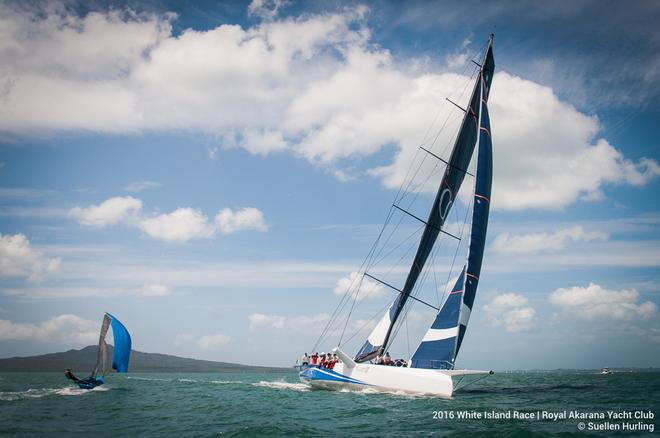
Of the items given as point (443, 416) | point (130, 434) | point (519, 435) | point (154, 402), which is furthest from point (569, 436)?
point (154, 402)

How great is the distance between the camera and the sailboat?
22281mm

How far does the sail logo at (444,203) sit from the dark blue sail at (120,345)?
20166mm

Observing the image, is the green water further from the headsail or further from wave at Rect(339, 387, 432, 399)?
the headsail

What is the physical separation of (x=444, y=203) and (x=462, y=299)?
5.69 meters

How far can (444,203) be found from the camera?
26.3 meters

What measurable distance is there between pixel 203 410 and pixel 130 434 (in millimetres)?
5827

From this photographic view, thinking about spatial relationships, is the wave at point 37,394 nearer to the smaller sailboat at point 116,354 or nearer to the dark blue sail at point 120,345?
the smaller sailboat at point 116,354

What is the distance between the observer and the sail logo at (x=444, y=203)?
2609 cm

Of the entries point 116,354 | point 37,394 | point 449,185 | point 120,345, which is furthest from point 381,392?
point 37,394

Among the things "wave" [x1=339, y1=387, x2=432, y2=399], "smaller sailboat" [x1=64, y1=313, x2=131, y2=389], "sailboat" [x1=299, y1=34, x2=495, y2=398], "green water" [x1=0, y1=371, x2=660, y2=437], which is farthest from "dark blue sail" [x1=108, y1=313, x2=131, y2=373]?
"wave" [x1=339, y1=387, x2=432, y2=399]

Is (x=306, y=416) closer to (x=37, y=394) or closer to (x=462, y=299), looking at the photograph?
(x=462, y=299)

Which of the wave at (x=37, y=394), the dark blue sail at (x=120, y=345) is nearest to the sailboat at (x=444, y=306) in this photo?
the dark blue sail at (x=120, y=345)

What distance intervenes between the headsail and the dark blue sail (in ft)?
57.9

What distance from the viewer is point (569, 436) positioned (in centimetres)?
1327
